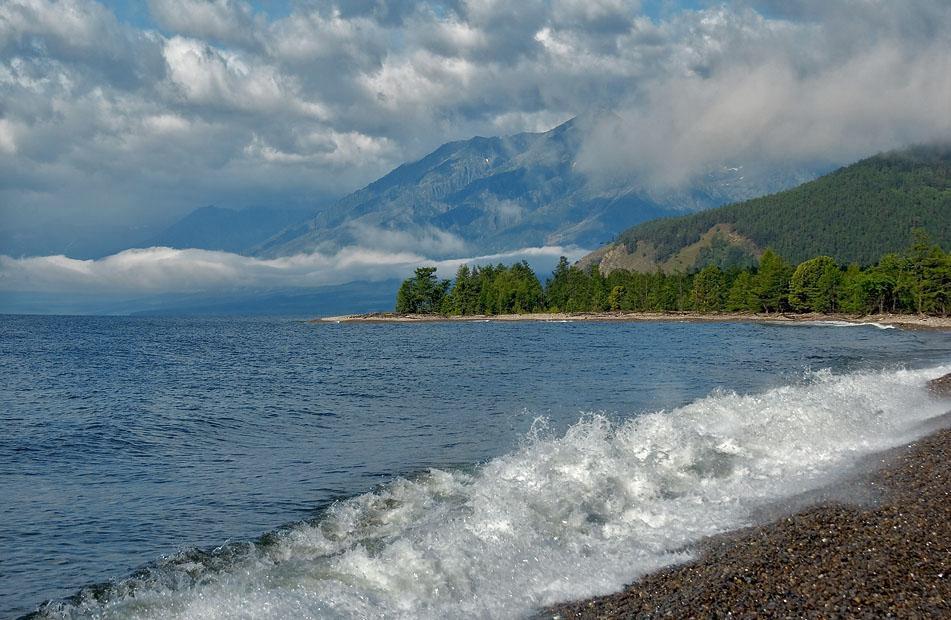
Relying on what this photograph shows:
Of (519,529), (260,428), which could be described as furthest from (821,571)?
(260,428)

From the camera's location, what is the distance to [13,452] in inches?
1232

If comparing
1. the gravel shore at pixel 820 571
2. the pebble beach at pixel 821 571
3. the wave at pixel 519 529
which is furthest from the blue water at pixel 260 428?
the pebble beach at pixel 821 571

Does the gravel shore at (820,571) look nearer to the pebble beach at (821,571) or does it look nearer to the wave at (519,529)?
the pebble beach at (821,571)

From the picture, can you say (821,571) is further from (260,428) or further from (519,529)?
(260,428)

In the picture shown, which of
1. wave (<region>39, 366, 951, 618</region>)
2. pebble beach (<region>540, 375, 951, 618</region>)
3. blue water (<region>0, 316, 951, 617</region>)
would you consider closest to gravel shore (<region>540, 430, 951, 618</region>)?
pebble beach (<region>540, 375, 951, 618</region>)

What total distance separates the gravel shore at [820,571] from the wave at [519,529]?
908mm

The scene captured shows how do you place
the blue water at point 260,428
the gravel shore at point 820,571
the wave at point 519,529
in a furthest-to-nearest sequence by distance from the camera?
the blue water at point 260,428 → the wave at point 519,529 → the gravel shore at point 820,571

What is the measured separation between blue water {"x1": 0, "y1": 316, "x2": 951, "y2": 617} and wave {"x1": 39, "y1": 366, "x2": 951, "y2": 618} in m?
0.52

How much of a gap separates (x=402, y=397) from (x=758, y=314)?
547 ft

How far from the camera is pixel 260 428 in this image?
37344 mm

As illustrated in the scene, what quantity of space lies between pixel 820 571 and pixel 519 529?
6401mm

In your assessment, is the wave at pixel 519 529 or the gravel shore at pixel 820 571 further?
the wave at pixel 519 529

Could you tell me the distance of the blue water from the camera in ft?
63.4

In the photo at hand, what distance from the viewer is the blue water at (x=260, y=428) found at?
19312 millimetres
